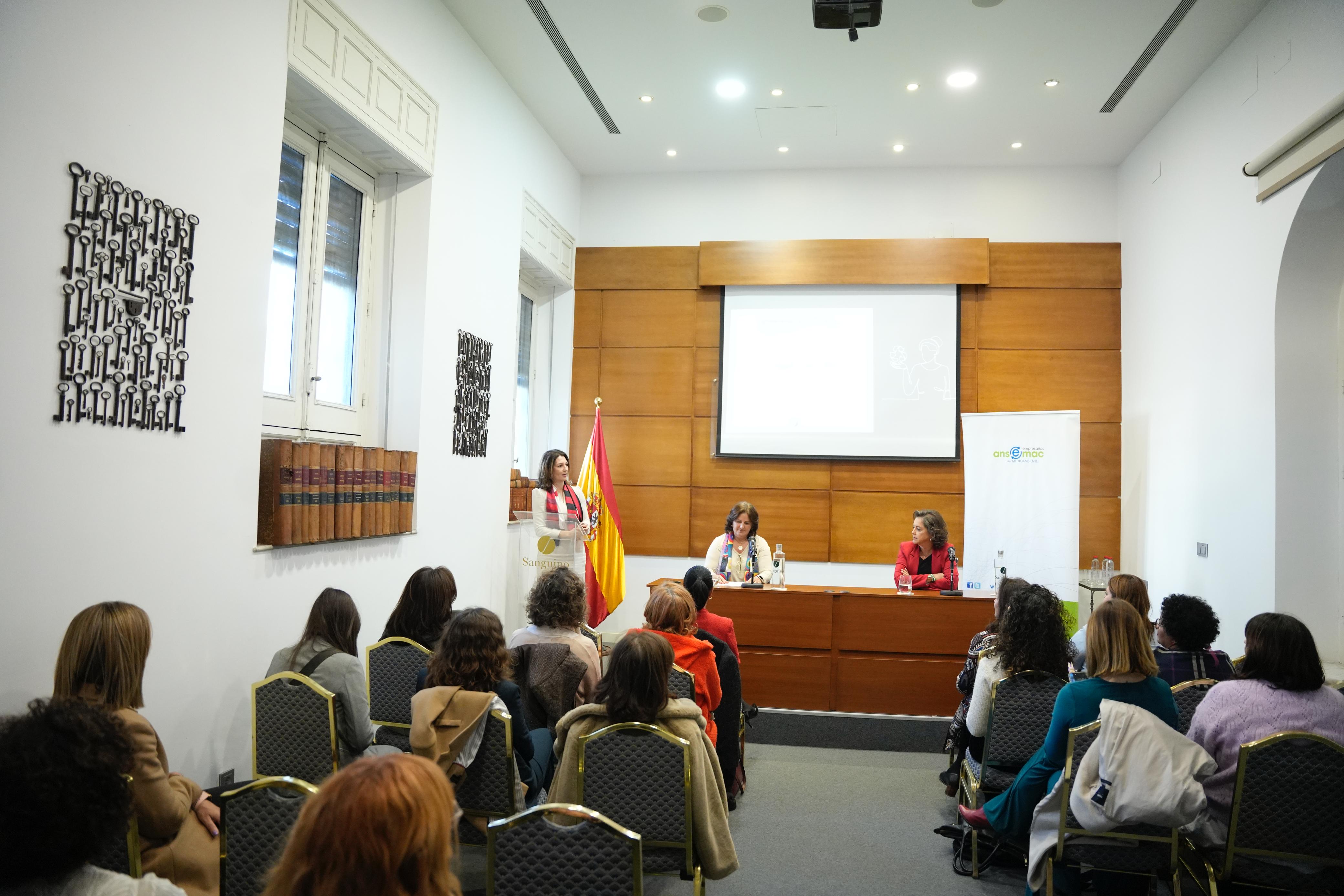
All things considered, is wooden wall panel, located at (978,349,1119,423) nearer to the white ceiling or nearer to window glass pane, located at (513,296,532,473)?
the white ceiling

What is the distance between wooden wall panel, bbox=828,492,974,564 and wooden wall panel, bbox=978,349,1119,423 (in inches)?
38.4

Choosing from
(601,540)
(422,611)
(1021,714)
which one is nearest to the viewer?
(1021,714)

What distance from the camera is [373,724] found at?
10.5 feet

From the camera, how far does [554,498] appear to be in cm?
643

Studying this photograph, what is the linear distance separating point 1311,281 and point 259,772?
20.3 feet

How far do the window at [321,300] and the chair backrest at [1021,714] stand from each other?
138 inches

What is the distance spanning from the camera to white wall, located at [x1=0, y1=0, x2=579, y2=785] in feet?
8.59

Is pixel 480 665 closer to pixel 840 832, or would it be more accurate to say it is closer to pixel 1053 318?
pixel 840 832

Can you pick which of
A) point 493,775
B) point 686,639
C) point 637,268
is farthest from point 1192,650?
point 637,268

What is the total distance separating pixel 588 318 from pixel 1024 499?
435cm

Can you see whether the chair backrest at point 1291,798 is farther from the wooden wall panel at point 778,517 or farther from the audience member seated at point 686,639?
the wooden wall panel at point 778,517

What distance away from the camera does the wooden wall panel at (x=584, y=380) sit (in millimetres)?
8266

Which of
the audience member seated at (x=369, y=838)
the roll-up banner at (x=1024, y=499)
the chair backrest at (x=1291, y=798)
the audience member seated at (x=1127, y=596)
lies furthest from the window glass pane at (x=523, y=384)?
the audience member seated at (x=369, y=838)

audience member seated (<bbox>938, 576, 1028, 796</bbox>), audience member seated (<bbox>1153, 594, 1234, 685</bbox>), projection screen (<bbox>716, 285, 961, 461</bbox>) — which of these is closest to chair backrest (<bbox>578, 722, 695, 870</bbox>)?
audience member seated (<bbox>938, 576, 1028, 796</bbox>)
